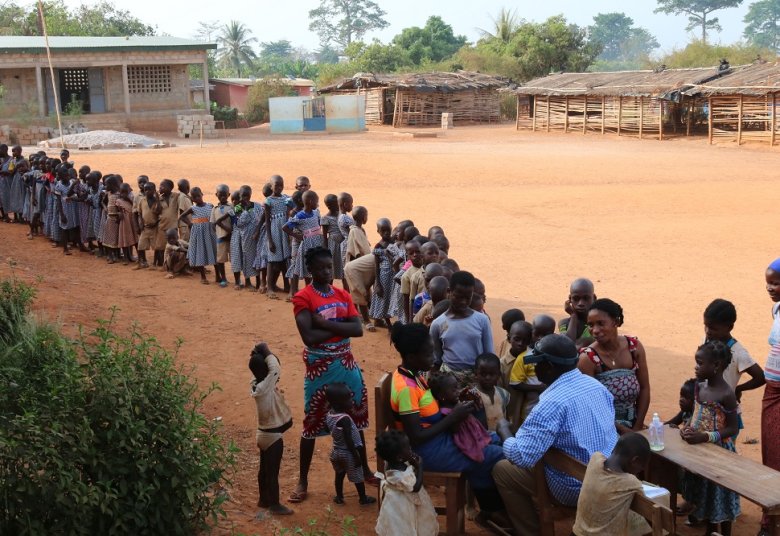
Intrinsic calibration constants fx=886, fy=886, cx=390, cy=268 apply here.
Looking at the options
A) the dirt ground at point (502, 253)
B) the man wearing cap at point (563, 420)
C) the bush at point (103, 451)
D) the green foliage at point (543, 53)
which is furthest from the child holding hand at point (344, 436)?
the green foliage at point (543, 53)

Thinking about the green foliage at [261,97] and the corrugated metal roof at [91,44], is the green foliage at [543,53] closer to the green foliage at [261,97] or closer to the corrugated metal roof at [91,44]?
the green foliage at [261,97]

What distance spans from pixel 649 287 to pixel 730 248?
3.21 metres

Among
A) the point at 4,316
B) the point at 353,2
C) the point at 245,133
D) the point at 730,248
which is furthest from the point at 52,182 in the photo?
the point at 353,2

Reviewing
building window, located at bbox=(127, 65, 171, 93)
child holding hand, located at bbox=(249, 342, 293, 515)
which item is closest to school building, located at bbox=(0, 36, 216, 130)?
building window, located at bbox=(127, 65, 171, 93)

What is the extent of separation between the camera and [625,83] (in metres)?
36.4

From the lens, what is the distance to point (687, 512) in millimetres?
4867

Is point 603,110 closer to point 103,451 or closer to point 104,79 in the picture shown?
point 104,79

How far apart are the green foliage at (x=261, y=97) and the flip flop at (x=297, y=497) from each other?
4327cm

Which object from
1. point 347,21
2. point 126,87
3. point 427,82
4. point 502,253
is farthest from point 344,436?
point 347,21

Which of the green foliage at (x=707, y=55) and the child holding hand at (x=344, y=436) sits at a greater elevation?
the green foliage at (x=707, y=55)

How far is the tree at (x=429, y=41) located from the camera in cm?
6650

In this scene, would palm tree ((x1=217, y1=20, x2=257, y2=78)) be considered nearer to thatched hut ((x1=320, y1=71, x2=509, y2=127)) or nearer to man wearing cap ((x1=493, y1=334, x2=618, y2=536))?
thatched hut ((x1=320, y1=71, x2=509, y2=127))

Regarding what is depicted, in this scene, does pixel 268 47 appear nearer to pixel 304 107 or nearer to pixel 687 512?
pixel 304 107

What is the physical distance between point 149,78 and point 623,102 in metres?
21.0
